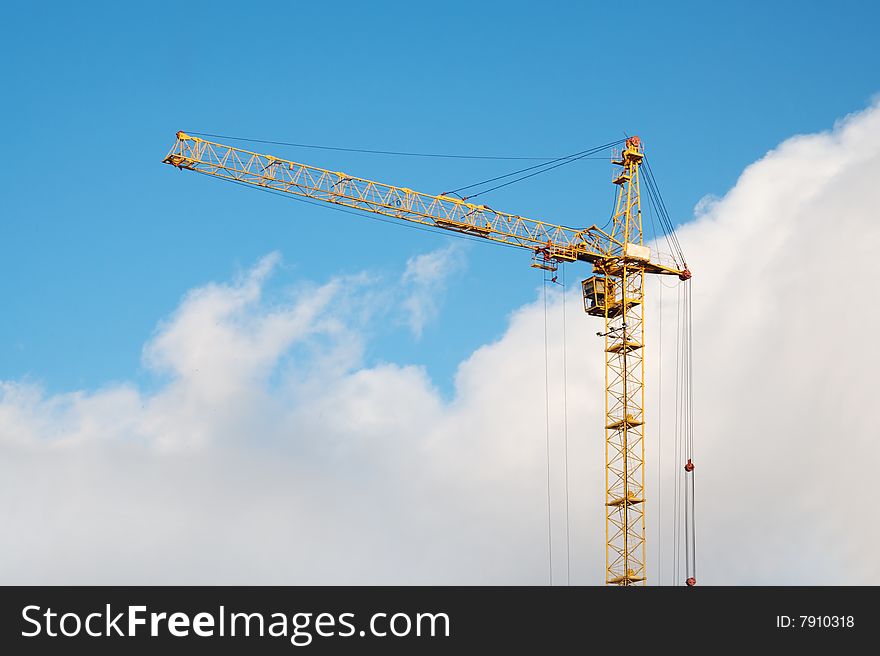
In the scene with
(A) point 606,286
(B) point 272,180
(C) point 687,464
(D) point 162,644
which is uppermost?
(B) point 272,180

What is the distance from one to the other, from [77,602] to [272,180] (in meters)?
87.2

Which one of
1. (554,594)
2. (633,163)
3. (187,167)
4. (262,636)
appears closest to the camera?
(262,636)

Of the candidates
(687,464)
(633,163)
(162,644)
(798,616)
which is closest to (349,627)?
(162,644)

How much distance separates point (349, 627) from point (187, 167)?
89.2m

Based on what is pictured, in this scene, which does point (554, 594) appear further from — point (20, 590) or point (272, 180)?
point (272, 180)

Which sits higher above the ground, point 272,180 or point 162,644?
point 272,180

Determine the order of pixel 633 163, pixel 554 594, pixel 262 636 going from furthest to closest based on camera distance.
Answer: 1. pixel 633 163
2. pixel 554 594
3. pixel 262 636

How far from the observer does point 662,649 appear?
79.4 m

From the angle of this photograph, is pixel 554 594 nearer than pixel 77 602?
No

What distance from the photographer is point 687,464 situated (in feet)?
492

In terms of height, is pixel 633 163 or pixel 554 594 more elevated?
pixel 633 163

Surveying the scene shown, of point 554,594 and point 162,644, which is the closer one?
point 162,644

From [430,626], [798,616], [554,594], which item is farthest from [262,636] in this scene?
[798,616]

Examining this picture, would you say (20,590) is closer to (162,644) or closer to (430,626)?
(162,644)
